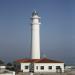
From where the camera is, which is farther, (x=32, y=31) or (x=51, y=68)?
(x=32, y=31)

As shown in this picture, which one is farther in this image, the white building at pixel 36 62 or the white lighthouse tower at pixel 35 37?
the white lighthouse tower at pixel 35 37

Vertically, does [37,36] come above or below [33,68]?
above

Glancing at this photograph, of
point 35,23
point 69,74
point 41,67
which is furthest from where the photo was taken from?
point 35,23

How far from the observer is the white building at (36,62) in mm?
36750

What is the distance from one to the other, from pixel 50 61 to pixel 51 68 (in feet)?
3.01

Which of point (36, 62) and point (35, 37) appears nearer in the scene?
point (36, 62)

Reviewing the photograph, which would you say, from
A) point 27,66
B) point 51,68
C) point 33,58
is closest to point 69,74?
point 51,68

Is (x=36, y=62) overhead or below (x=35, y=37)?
below

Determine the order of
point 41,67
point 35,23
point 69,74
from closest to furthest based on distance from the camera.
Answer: point 69,74, point 41,67, point 35,23

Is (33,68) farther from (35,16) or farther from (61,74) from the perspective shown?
(35,16)

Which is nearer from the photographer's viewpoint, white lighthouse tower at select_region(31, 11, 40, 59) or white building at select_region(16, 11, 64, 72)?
white building at select_region(16, 11, 64, 72)

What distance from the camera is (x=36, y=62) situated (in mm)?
36719

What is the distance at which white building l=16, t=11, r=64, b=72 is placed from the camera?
3675cm

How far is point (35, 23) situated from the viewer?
1650 inches
